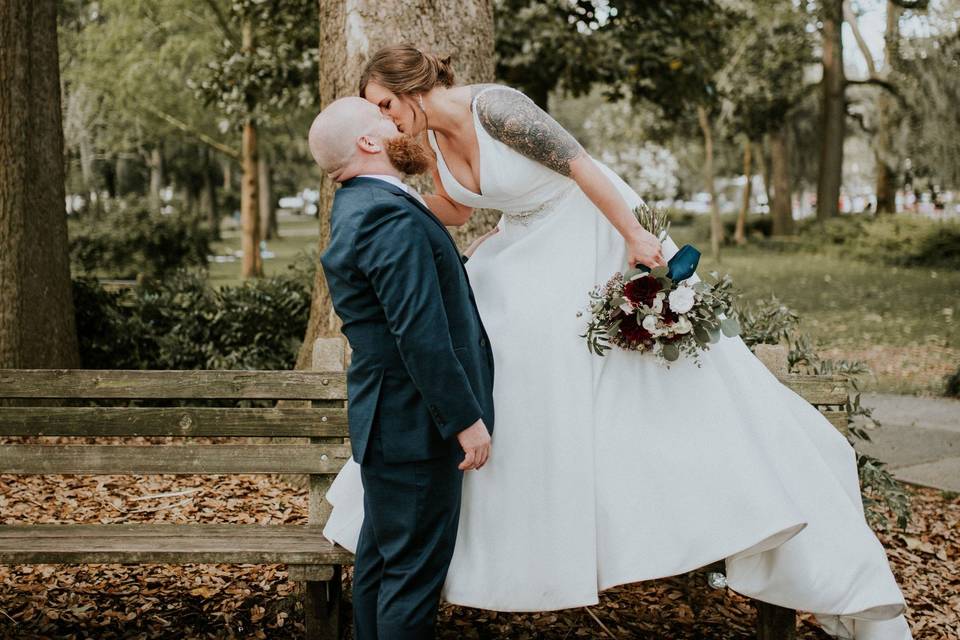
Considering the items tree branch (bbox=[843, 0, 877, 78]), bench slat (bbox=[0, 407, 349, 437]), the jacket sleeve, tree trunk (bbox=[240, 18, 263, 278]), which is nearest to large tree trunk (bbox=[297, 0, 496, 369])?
bench slat (bbox=[0, 407, 349, 437])

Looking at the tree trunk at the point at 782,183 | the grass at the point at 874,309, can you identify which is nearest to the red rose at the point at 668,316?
the grass at the point at 874,309

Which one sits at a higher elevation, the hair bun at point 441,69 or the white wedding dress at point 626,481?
the hair bun at point 441,69

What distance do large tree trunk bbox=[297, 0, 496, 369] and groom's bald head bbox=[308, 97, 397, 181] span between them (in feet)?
7.19

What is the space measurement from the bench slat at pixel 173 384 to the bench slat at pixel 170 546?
1.70ft

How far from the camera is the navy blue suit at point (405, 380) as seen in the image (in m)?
2.58

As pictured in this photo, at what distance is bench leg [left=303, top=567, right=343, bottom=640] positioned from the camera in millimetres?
3369

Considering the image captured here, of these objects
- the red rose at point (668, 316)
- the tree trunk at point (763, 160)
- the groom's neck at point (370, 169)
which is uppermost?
Result: the tree trunk at point (763, 160)

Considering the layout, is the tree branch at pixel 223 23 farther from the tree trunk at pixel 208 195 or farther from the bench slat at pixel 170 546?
the tree trunk at pixel 208 195

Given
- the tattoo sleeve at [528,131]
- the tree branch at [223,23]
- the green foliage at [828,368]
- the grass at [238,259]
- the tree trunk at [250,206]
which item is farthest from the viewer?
the grass at [238,259]

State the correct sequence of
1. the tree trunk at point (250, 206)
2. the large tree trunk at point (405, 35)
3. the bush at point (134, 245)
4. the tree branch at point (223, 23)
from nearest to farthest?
the large tree trunk at point (405, 35) → the tree branch at point (223, 23) → the tree trunk at point (250, 206) → the bush at point (134, 245)

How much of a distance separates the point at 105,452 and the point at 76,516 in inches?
69.7

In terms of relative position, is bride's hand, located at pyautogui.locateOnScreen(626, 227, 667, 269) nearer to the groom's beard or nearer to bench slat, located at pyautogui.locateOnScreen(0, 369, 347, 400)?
the groom's beard

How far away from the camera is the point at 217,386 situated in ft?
12.1

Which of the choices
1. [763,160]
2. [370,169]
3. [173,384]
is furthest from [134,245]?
[763,160]
